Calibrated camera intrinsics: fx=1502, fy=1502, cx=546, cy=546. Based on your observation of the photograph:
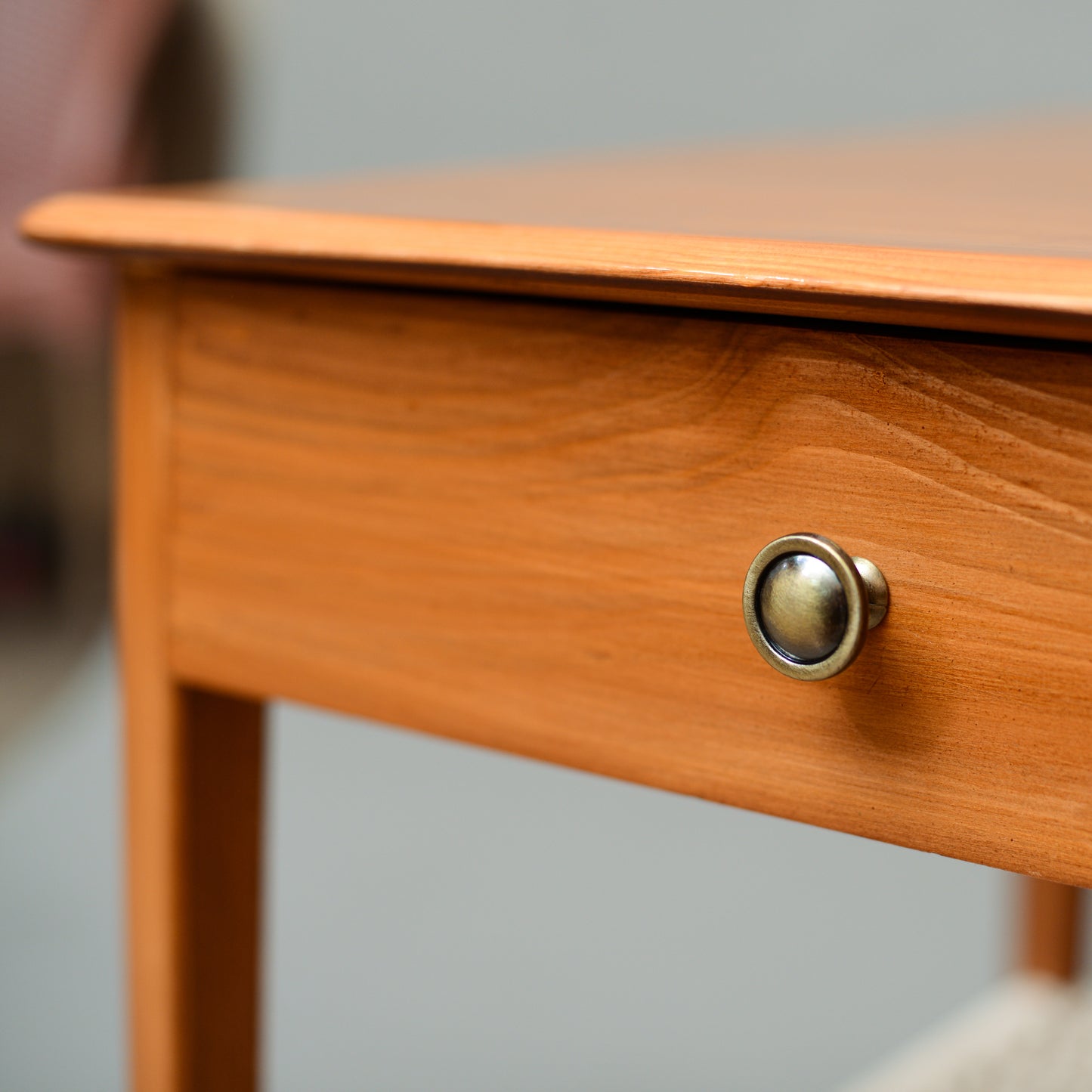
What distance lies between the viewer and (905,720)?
311 millimetres

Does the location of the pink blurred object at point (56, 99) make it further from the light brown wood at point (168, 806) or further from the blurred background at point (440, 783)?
the light brown wood at point (168, 806)

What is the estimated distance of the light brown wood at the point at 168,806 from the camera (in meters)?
0.43

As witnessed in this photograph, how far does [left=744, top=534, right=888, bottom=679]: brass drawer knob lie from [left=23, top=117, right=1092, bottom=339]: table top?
48mm

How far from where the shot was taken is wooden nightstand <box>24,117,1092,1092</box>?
0.95ft

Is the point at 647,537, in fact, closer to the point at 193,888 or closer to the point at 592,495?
Result: the point at 592,495

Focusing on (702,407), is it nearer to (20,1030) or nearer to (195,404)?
(195,404)

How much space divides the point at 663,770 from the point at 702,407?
0.28 feet

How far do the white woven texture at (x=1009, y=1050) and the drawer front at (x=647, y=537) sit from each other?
1.81 feet

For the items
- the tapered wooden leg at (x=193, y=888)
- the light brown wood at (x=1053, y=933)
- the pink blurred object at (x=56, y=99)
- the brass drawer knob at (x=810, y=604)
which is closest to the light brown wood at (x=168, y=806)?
the tapered wooden leg at (x=193, y=888)

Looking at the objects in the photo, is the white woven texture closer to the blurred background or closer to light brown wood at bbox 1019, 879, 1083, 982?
light brown wood at bbox 1019, 879, 1083, 982

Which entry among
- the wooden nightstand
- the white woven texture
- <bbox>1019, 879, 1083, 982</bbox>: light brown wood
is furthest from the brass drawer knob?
<bbox>1019, 879, 1083, 982</bbox>: light brown wood

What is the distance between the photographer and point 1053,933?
99 centimetres

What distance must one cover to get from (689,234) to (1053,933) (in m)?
0.80

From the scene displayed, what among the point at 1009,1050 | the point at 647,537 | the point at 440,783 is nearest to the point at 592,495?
the point at 647,537
